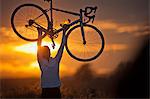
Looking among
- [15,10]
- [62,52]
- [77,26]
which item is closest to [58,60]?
[62,52]

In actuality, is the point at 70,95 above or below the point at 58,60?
below

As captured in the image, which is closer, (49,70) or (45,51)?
(45,51)

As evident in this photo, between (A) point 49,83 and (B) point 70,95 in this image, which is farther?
(B) point 70,95

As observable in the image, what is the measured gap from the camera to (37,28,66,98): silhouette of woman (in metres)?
14.5

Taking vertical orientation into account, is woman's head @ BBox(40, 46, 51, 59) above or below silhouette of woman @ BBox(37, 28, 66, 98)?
above

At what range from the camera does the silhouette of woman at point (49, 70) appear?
1452 cm

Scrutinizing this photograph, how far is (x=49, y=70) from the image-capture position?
1461 cm

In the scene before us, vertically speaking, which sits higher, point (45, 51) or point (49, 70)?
point (45, 51)

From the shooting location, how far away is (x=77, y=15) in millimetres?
14984

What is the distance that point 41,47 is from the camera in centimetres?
1450

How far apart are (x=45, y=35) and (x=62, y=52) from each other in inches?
28.0

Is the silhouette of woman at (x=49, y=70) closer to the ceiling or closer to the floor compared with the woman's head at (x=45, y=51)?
closer to the floor

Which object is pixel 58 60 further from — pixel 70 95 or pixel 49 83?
pixel 70 95

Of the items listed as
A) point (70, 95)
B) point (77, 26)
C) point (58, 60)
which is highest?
point (77, 26)
